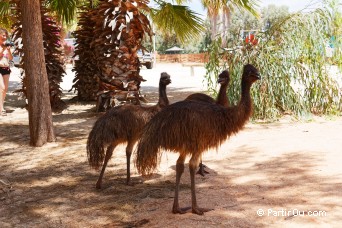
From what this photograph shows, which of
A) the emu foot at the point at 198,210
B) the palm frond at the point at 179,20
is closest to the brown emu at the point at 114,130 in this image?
the emu foot at the point at 198,210

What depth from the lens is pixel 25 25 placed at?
697 centimetres

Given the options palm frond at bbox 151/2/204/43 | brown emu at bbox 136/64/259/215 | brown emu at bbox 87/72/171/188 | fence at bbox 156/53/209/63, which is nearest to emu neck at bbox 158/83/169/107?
brown emu at bbox 87/72/171/188

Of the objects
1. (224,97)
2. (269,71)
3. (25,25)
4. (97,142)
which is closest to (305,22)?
(269,71)

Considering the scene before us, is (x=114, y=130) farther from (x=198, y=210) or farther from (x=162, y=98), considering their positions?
(x=198, y=210)

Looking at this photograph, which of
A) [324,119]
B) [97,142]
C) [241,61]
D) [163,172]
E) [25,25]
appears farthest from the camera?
[241,61]

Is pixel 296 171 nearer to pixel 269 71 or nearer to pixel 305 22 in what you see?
pixel 269 71

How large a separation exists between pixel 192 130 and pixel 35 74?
13.2 ft

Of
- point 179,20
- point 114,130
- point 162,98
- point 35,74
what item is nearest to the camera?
point 114,130

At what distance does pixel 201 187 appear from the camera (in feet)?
15.4

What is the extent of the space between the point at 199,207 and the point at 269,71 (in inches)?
201

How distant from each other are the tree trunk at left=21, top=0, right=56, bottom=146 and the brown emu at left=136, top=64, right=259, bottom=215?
12.0ft

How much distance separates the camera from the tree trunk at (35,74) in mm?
6953

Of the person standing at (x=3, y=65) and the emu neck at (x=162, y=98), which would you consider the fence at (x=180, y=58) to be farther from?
the emu neck at (x=162, y=98)

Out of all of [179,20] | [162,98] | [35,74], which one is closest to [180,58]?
[179,20]
